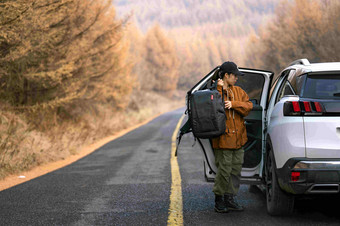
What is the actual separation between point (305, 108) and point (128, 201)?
2899 mm

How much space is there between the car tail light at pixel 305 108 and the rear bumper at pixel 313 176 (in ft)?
1.51

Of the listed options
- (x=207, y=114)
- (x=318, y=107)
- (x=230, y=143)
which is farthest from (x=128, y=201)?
(x=318, y=107)

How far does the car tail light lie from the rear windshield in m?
0.14

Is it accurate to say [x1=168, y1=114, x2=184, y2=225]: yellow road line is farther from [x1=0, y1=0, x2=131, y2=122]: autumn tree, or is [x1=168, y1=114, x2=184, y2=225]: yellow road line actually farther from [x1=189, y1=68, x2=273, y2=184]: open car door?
[x1=0, y1=0, x2=131, y2=122]: autumn tree

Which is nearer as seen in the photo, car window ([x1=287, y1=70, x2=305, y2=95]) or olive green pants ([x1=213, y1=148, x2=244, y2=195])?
car window ([x1=287, y1=70, x2=305, y2=95])

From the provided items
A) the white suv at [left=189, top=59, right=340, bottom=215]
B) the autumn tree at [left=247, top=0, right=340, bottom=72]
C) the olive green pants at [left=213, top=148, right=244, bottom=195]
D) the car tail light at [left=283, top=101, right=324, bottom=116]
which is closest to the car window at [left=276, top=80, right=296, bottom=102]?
the white suv at [left=189, top=59, right=340, bottom=215]

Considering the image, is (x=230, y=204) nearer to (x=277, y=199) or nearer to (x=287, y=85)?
(x=277, y=199)

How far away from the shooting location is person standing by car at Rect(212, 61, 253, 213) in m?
5.39

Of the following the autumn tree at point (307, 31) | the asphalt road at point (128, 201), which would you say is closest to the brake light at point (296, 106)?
the asphalt road at point (128, 201)

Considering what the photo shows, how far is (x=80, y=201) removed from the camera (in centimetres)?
638

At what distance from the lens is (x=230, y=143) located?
539 cm

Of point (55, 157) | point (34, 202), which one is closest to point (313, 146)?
point (34, 202)

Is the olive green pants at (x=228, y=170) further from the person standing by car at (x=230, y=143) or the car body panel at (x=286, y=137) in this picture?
the car body panel at (x=286, y=137)

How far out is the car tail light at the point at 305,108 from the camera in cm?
448
